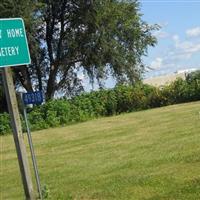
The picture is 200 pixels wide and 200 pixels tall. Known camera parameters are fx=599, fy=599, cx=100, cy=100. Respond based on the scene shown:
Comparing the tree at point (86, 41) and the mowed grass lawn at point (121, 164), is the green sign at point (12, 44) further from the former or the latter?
the tree at point (86, 41)

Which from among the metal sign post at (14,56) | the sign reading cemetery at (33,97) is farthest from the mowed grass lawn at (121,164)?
the sign reading cemetery at (33,97)

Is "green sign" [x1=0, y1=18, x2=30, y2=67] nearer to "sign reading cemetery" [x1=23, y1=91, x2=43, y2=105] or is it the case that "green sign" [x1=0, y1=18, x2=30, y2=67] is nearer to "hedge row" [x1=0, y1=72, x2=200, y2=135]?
"sign reading cemetery" [x1=23, y1=91, x2=43, y2=105]

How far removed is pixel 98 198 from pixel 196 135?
611 cm

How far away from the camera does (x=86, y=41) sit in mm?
38281

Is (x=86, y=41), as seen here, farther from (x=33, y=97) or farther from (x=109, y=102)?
(x=33, y=97)

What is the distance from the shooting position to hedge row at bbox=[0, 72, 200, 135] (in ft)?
97.7

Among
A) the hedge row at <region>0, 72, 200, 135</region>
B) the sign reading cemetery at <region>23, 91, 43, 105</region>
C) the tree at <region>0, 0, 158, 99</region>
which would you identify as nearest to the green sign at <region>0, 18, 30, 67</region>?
the sign reading cemetery at <region>23, 91, 43, 105</region>

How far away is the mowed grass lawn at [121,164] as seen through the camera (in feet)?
30.9

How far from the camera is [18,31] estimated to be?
8594mm

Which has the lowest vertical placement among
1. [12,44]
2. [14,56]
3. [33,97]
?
[33,97]

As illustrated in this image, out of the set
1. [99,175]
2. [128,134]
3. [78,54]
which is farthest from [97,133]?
[78,54]

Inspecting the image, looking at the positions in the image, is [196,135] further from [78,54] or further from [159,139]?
[78,54]

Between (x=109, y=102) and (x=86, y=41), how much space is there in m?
6.65

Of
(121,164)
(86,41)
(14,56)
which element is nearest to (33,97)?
(14,56)
